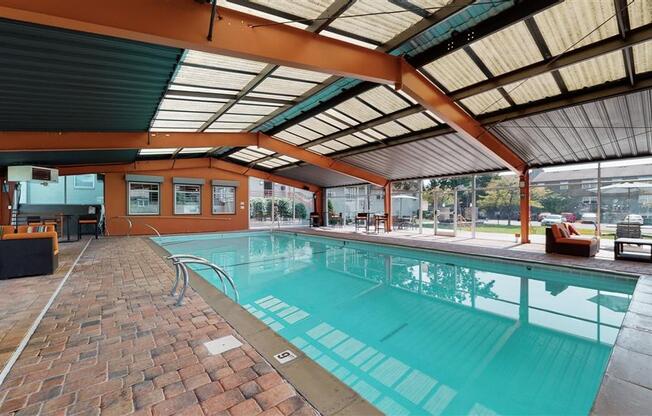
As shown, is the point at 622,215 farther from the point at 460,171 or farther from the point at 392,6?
the point at 392,6

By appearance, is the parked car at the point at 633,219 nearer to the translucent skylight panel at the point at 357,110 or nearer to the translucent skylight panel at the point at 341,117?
the translucent skylight panel at the point at 357,110

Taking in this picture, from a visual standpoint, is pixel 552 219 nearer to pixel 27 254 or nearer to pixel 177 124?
pixel 177 124

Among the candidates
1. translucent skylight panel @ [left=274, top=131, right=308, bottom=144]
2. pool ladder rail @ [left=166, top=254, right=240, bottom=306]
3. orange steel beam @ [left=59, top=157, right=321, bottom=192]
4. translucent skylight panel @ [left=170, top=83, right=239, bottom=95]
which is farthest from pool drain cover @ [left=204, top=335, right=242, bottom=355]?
orange steel beam @ [left=59, top=157, right=321, bottom=192]

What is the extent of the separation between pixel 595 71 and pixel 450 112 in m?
2.16

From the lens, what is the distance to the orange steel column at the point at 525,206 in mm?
8992

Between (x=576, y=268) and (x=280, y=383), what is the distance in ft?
20.4

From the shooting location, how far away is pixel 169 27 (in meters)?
2.96

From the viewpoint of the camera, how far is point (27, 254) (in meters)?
4.43

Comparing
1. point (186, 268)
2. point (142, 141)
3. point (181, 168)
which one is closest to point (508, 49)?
point (186, 268)

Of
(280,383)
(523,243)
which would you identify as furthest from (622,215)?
(280,383)

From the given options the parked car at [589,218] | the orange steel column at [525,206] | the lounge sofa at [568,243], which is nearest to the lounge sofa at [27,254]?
the lounge sofa at [568,243]

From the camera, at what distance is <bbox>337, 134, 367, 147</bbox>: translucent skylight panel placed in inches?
356

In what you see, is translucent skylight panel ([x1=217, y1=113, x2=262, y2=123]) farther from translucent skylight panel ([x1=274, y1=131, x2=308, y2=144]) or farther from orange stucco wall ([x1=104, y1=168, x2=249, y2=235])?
orange stucco wall ([x1=104, y1=168, x2=249, y2=235])

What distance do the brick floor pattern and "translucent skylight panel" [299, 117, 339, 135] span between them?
19.1 feet
